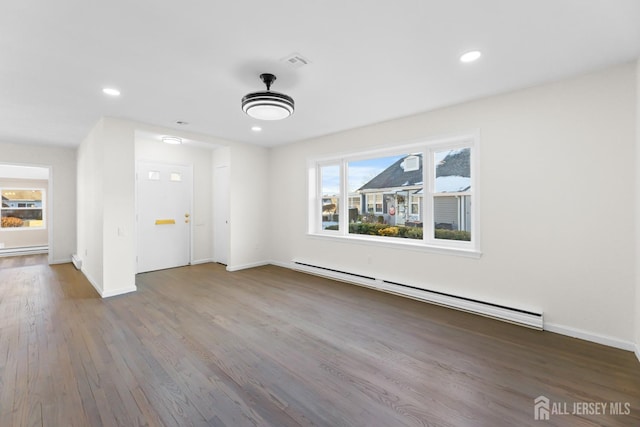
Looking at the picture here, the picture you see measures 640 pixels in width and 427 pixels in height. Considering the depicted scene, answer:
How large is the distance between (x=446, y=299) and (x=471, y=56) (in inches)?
112

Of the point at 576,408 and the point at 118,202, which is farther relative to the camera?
the point at 118,202

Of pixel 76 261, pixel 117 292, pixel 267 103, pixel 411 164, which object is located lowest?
pixel 117 292

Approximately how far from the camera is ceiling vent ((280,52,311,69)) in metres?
2.48

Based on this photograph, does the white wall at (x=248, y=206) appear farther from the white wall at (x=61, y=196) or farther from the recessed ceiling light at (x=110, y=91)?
the white wall at (x=61, y=196)

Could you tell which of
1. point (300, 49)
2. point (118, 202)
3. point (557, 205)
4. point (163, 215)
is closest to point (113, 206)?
point (118, 202)

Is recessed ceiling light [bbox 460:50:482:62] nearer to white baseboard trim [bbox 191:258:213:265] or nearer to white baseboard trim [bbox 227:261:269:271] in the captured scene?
white baseboard trim [bbox 227:261:269:271]

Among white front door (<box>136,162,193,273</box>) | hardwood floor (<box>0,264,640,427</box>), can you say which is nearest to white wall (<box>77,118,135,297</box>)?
hardwood floor (<box>0,264,640,427</box>)

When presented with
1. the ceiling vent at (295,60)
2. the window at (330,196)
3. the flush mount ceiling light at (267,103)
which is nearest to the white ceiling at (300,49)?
the ceiling vent at (295,60)

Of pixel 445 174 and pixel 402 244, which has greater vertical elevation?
pixel 445 174

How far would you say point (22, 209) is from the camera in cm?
812

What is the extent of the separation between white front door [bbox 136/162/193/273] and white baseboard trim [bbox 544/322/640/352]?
629cm

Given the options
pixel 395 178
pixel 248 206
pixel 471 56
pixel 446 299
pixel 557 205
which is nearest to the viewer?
pixel 471 56

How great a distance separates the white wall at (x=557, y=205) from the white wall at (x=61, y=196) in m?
7.94

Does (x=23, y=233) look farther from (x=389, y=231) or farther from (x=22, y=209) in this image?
(x=389, y=231)
